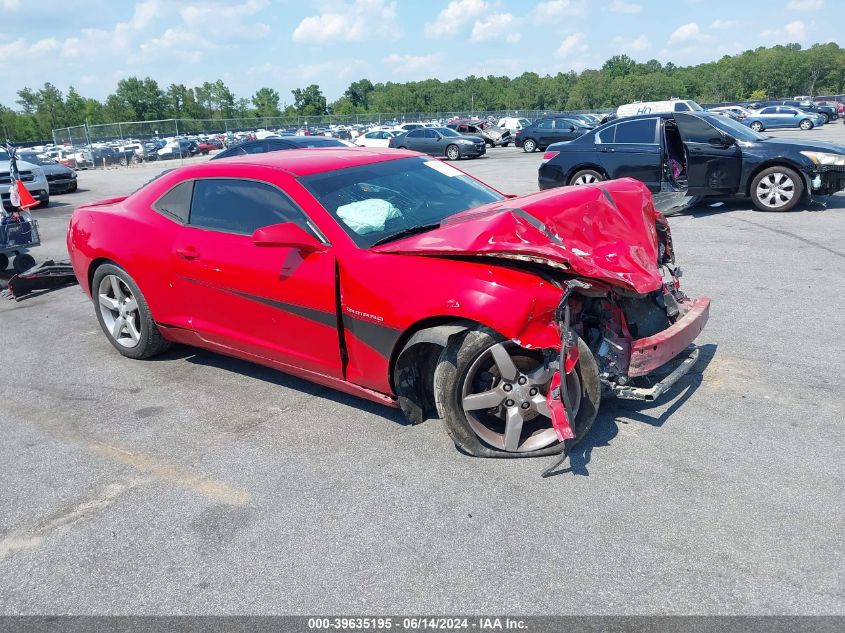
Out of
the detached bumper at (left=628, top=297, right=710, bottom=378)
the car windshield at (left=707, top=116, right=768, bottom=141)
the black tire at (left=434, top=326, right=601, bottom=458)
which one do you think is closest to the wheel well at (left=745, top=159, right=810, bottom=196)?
the car windshield at (left=707, top=116, right=768, bottom=141)

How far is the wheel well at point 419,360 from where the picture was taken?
11.5ft

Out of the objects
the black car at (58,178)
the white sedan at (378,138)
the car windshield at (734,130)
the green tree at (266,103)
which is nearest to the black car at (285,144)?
the car windshield at (734,130)

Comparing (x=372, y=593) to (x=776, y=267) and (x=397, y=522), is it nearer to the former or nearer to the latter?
(x=397, y=522)

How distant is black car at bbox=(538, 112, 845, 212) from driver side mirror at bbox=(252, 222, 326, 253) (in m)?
7.90

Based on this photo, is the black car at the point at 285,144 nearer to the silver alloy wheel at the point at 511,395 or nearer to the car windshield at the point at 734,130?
the car windshield at the point at 734,130

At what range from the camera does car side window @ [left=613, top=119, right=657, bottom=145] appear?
10844mm

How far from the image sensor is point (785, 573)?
2.61 metres

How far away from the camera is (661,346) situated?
3.69 m

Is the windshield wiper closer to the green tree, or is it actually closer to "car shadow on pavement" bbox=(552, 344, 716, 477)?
"car shadow on pavement" bbox=(552, 344, 716, 477)

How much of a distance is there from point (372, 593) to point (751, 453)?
210cm

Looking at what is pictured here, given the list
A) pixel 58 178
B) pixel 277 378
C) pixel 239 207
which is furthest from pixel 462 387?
pixel 58 178

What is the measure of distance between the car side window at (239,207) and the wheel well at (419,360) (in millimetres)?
991

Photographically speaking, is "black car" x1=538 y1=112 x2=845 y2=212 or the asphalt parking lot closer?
the asphalt parking lot

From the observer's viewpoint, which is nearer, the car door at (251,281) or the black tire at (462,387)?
the black tire at (462,387)
